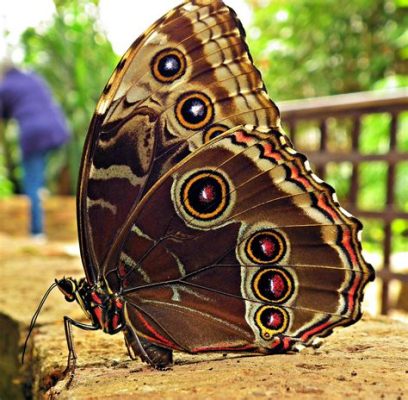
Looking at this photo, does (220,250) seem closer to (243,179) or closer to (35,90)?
(243,179)

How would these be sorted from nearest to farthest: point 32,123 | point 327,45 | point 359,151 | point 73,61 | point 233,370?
point 233,370 → point 359,151 → point 32,123 → point 73,61 → point 327,45

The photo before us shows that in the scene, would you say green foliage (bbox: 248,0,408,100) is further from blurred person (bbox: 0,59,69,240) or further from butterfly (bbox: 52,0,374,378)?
butterfly (bbox: 52,0,374,378)

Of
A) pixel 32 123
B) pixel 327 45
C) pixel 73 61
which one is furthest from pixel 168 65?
pixel 327 45

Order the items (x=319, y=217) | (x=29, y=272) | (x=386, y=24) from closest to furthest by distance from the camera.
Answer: (x=319, y=217), (x=29, y=272), (x=386, y=24)

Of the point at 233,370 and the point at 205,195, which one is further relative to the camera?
the point at 205,195

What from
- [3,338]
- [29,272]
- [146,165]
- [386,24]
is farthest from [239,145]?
[386,24]

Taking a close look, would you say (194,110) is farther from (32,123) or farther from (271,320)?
(32,123)

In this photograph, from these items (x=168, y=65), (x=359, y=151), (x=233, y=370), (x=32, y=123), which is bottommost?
(x=233, y=370)

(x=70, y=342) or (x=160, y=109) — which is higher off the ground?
(x=160, y=109)
